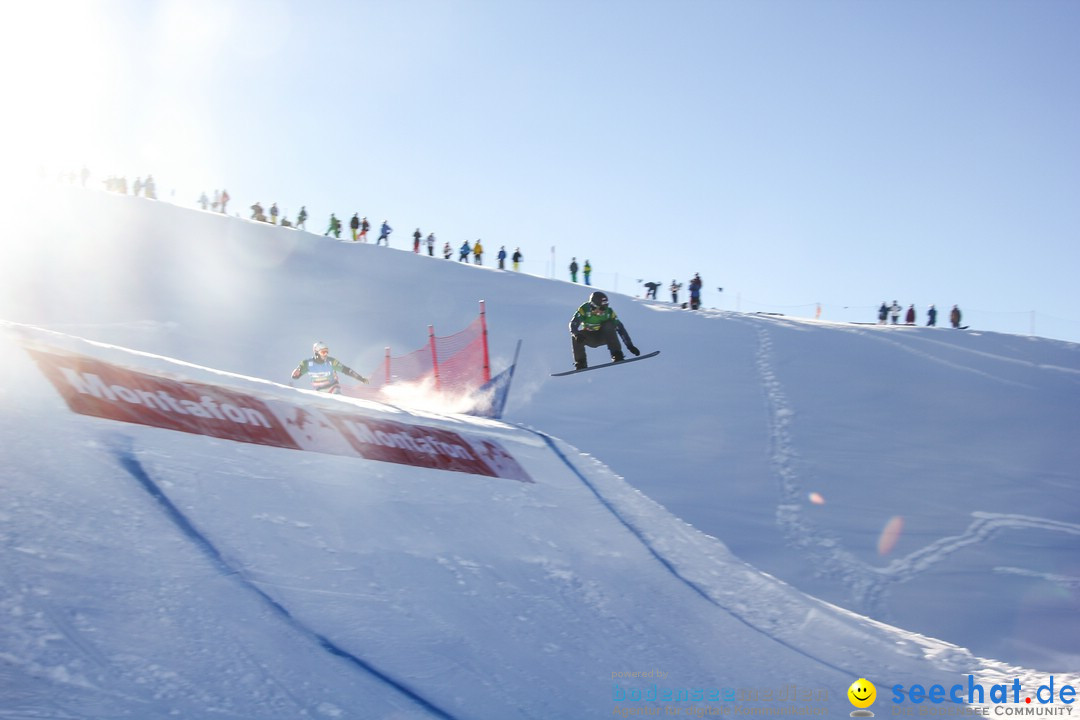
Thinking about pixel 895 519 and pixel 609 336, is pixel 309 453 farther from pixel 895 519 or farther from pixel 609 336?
pixel 895 519

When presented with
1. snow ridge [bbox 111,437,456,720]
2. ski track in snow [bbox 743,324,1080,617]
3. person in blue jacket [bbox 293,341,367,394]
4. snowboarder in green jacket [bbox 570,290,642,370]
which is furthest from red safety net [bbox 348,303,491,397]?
snow ridge [bbox 111,437,456,720]

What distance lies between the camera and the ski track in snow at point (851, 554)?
10570 millimetres

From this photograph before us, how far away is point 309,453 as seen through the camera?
610 centimetres

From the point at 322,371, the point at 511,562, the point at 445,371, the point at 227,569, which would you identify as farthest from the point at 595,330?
the point at 227,569

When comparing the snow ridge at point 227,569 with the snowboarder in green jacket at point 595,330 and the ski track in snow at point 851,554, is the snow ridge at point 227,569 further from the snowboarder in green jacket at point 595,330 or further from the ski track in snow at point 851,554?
the snowboarder in green jacket at point 595,330

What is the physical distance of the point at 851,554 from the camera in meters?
11.5

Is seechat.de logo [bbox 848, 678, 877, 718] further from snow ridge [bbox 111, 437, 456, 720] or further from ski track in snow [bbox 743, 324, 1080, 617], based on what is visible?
ski track in snow [bbox 743, 324, 1080, 617]

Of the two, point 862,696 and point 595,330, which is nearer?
point 862,696

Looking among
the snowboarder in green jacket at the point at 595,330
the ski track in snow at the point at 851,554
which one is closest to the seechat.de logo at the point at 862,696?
the ski track in snow at the point at 851,554

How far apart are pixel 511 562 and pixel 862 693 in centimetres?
237

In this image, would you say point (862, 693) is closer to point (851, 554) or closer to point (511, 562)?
point (511, 562)

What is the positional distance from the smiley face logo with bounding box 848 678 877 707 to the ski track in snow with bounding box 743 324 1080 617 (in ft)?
16.4

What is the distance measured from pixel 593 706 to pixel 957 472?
528 inches

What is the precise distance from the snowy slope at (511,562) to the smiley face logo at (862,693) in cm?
8
